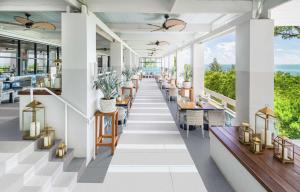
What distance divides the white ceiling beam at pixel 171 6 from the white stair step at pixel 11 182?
2682 millimetres

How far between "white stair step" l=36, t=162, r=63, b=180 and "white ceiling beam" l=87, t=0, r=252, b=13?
7.90ft

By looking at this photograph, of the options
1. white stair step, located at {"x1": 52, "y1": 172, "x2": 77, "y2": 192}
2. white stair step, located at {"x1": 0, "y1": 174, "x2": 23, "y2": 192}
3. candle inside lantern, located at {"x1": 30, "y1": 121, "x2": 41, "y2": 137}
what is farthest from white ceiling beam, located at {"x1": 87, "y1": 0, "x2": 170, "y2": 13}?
white stair step, located at {"x1": 0, "y1": 174, "x2": 23, "y2": 192}

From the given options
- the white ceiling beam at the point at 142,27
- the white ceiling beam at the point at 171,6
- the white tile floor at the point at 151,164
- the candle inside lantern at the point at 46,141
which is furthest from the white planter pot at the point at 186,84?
the candle inside lantern at the point at 46,141

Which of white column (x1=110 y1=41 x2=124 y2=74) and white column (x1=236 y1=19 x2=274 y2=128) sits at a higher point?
white column (x1=110 y1=41 x2=124 y2=74)

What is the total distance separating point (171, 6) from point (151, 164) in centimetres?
250

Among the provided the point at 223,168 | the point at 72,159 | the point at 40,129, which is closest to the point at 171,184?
→ the point at 223,168

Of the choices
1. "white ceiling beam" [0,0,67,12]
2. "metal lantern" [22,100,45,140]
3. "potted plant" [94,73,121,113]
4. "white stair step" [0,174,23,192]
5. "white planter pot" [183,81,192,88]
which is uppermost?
"white ceiling beam" [0,0,67,12]

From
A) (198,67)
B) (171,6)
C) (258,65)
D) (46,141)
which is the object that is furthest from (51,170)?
(198,67)

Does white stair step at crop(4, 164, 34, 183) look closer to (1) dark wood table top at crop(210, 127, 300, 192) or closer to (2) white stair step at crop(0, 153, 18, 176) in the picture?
(2) white stair step at crop(0, 153, 18, 176)

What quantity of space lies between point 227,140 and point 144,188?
1.24 m

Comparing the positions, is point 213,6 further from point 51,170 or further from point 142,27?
point 51,170

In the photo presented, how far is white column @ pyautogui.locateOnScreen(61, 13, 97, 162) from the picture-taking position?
3.78 metres

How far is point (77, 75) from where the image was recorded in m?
3.84

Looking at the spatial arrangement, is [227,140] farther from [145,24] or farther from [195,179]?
[145,24]
